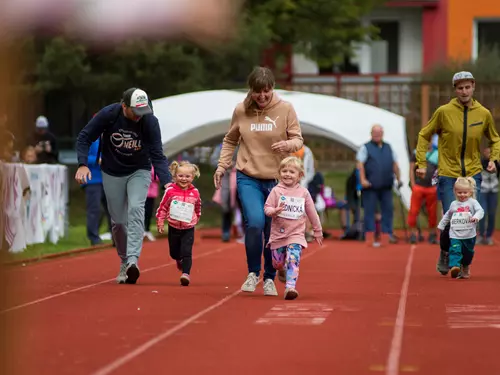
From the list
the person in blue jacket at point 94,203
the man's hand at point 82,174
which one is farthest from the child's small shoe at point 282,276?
the person in blue jacket at point 94,203

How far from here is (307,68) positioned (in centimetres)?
4253

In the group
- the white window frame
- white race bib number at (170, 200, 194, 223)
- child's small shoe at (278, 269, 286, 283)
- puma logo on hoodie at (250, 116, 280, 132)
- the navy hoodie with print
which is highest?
the white window frame

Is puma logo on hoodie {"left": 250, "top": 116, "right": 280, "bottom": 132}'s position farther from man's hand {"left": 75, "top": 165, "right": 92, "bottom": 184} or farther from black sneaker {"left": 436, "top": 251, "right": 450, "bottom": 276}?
black sneaker {"left": 436, "top": 251, "right": 450, "bottom": 276}

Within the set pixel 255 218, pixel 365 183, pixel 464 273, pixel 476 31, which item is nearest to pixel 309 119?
pixel 365 183

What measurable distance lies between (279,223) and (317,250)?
9.22 meters

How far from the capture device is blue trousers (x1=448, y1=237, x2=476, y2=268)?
38.5 ft

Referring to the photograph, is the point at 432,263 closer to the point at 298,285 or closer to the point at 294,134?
the point at 298,285

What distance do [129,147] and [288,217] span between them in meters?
1.97

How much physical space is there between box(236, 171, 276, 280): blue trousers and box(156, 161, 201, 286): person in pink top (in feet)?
4.21

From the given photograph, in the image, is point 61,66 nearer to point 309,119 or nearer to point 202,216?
point 309,119

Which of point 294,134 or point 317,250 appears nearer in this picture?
point 294,134

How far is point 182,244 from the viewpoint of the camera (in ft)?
36.0

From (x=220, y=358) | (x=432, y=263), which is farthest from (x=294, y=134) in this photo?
(x=432, y=263)

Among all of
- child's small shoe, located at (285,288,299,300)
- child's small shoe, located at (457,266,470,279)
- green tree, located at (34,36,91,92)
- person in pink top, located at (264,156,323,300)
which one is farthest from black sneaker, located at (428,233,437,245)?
green tree, located at (34,36,91,92)
